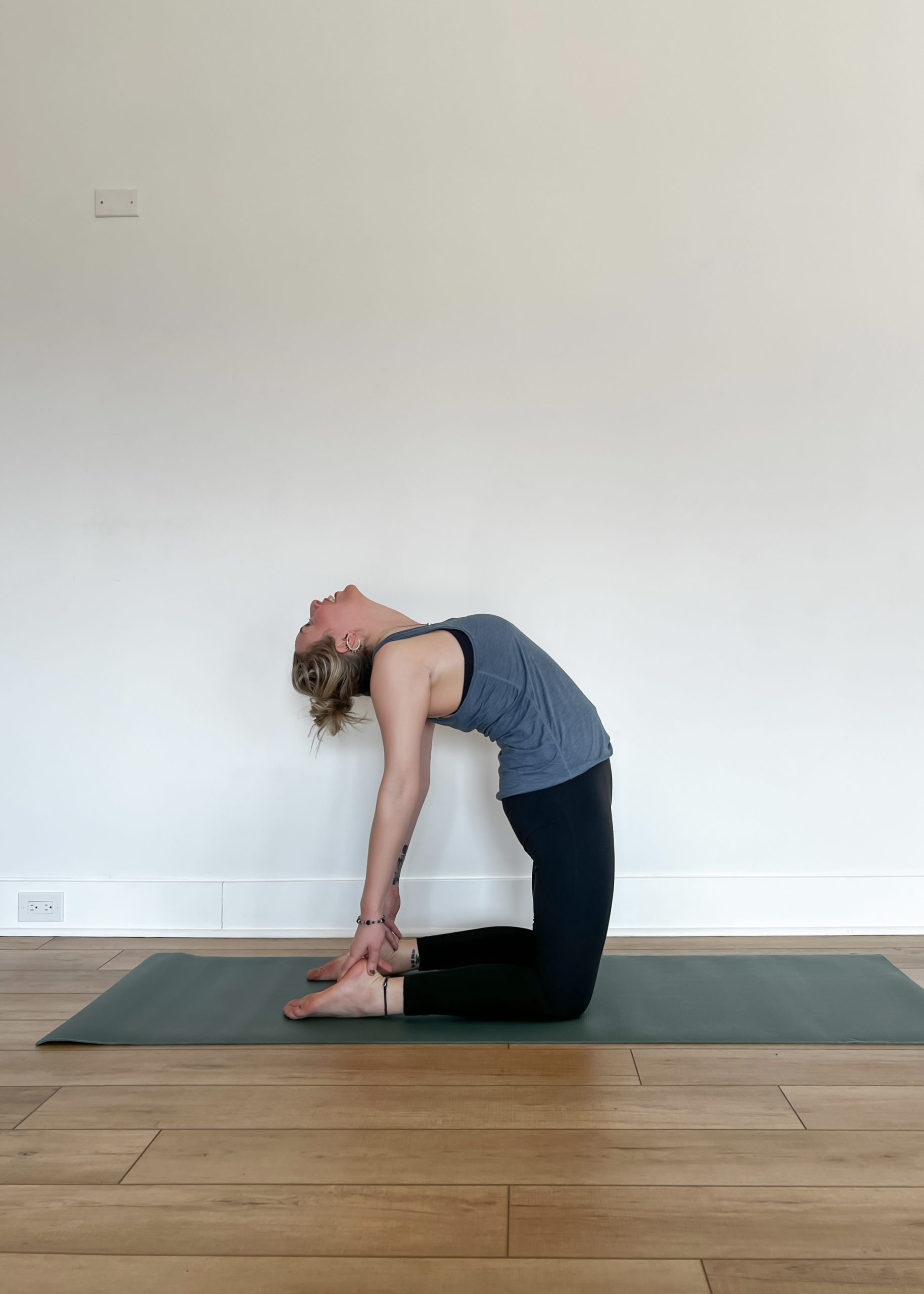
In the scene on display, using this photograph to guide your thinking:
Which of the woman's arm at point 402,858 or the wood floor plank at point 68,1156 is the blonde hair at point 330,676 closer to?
the woman's arm at point 402,858

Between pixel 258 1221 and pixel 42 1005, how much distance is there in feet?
3.73

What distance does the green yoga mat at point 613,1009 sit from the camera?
194cm

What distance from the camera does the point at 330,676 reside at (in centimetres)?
216

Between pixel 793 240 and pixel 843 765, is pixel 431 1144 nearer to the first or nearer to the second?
pixel 843 765

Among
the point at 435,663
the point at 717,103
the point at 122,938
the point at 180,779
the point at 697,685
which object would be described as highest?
the point at 717,103

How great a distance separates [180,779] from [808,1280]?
2.15m

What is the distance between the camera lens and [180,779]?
2816 mm

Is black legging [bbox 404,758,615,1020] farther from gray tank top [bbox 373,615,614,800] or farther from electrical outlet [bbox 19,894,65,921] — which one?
electrical outlet [bbox 19,894,65,921]

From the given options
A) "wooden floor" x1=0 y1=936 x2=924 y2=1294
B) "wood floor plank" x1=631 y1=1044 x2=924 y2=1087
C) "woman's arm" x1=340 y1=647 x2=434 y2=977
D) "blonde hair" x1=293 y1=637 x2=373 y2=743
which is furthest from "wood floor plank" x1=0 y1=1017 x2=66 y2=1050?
"wood floor plank" x1=631 y1=1044 x2=924 y2=1087

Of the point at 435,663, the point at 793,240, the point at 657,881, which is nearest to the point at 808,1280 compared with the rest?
the point at 435,663

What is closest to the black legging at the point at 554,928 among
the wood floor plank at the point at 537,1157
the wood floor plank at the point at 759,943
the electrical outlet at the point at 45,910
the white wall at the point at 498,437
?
the wood floor plank at the point at 537,1157

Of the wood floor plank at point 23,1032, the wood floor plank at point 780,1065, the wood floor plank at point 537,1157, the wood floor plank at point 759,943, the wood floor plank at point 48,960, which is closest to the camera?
the wood floor plank at point 537,1157

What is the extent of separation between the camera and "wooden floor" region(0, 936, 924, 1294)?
3.88ft

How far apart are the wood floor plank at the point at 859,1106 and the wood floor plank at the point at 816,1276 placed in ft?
1.23
